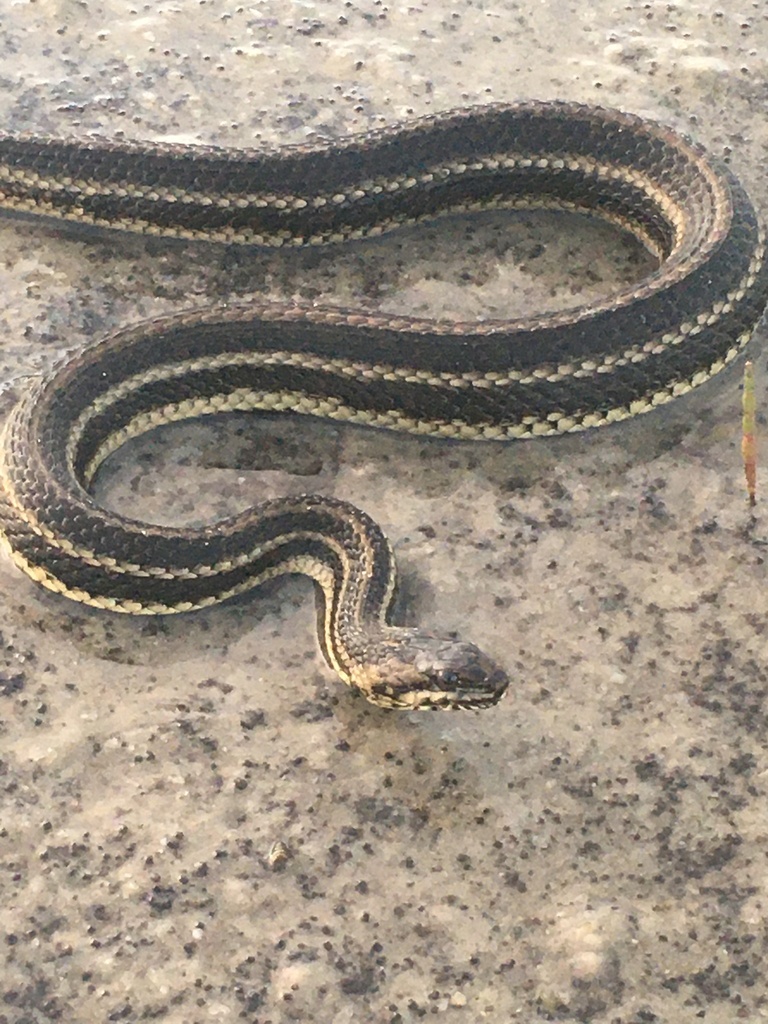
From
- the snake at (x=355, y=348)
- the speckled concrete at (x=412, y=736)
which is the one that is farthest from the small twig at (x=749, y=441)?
the snake at (x=355, y=348)

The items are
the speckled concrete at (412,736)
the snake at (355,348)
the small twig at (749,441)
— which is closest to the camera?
the speckled concrete at (412,736)

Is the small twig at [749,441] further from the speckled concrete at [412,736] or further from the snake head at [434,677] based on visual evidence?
the snake head at [434,677]

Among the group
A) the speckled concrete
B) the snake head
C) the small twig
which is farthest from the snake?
the small twig

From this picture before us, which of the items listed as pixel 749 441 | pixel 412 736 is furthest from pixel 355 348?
pixel 412 736

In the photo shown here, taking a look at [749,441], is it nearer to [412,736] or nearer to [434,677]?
[434,677]

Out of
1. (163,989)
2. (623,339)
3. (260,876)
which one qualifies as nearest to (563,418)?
(623,339)

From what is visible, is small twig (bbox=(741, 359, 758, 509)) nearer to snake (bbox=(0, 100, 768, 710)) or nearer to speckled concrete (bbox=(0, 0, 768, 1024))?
speckled concrete (bbox=(0, 0, 768, 1024))
